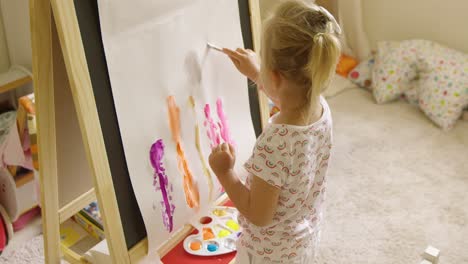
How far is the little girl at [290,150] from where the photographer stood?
917 mm

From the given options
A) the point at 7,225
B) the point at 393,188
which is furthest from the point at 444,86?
the point at 7,225

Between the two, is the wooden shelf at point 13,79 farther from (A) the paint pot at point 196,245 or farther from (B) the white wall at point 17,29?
(A) the paint pot at point 196,245

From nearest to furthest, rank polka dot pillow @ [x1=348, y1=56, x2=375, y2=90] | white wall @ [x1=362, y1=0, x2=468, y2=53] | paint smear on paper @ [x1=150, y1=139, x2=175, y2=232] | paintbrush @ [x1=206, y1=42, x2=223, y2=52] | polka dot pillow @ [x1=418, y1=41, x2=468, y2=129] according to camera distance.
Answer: paint smear on paper @ [x1=150, y1=139, x2=175, y2=232] < paintbrush @ [x1=206, y1=42, x2=223, y2=52] < polka dot pillow @ [x1=418, y1=41, x2=468, y2=129] < white wall @ [x1=362, y1=0, x2=468, y2=53] < polka dot pillow @ [x1=348, y1=56, x2=375, y2=90]

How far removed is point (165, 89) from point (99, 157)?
23 cm

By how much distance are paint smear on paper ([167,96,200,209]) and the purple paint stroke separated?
10 centimetres

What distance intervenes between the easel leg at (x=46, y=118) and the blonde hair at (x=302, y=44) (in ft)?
1.39

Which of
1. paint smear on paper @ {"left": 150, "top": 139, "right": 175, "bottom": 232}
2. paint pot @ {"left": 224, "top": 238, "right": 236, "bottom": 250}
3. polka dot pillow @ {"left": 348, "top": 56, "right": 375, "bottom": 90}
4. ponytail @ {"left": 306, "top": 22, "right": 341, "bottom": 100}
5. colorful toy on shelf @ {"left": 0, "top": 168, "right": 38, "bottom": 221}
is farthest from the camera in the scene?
polka dot pillow @ {"left": 348, "top": 56, "right": 375, "bottom": 90}

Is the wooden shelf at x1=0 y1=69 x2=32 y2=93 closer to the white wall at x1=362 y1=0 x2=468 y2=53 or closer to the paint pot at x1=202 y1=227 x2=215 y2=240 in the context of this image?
the paint pot at x1=202 y1=227 x2=215 y2=240

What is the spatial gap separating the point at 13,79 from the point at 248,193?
121 centimetres

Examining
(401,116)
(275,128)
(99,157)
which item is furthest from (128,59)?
(401,116)

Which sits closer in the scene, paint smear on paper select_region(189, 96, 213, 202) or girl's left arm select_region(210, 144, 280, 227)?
girl's left arm select_region(210, 144, 280, 227)

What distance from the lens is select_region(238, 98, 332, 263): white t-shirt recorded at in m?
0.99

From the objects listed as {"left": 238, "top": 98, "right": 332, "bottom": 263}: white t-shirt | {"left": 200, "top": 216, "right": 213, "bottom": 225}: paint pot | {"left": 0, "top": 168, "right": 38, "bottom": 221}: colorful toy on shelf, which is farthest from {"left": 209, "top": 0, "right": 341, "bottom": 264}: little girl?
{"left": 0, "top": 168, "right": 38, "bottom": 221}: colorful toy on shelf

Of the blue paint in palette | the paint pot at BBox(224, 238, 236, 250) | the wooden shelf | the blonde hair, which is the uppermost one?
the blonde hair
